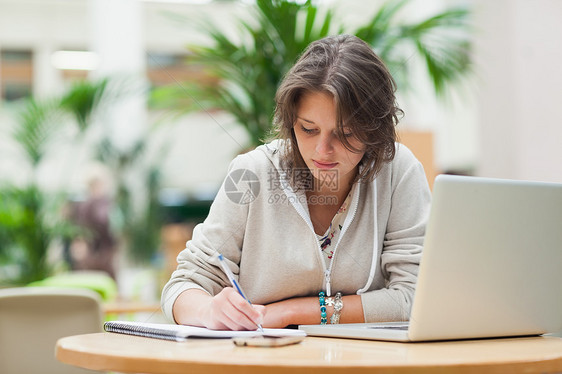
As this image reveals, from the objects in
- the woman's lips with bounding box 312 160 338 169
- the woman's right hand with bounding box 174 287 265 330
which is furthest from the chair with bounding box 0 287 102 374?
the woman's lips with bounding box 312 160 338 169

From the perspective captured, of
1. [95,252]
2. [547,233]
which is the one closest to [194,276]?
[547,233]

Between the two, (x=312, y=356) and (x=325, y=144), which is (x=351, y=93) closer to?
(x=325, y=144)

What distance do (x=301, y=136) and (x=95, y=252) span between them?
14.6 ft

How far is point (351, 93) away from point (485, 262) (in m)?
0.40

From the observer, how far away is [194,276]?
1149 mm

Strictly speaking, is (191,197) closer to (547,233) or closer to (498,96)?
(498,96)

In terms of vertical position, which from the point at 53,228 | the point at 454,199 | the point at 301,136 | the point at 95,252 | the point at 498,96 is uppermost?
the point at 498,96

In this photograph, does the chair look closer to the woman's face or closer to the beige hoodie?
the beige hoodie

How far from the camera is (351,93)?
3.68 ft

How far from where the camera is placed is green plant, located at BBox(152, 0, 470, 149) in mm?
2303

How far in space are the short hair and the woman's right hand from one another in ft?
1.19

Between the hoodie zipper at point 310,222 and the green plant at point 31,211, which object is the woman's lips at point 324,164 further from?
the green plant at point 31,211

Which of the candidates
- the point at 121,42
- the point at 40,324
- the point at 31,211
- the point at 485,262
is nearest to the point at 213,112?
the point at 40,324

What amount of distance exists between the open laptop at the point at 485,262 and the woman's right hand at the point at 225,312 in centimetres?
13
